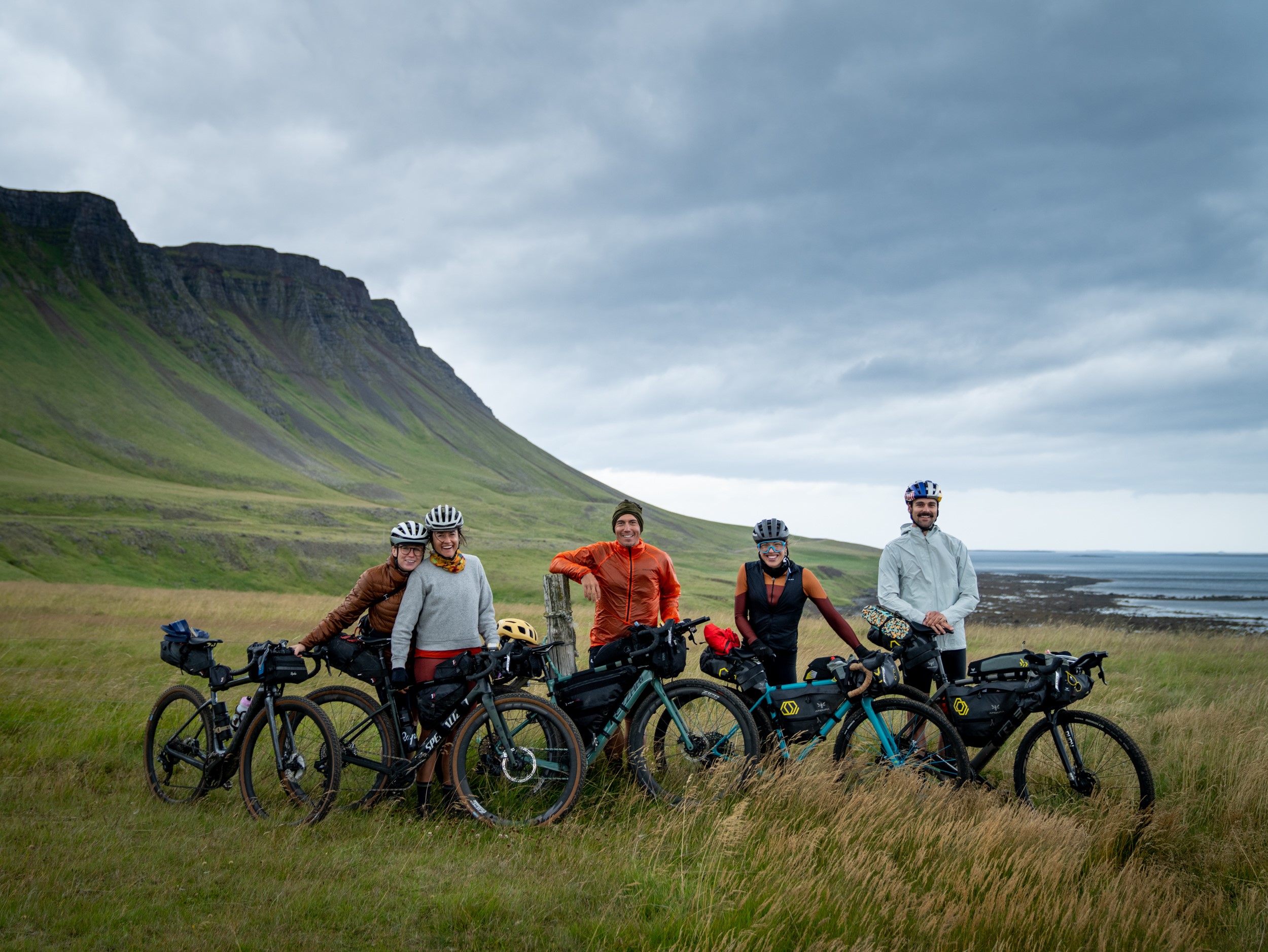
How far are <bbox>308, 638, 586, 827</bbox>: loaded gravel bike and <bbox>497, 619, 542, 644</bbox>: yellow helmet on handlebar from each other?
0.56 feet

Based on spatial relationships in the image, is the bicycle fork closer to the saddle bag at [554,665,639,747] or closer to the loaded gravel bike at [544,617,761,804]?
the loaded gravel bike at [544,617,761,804]

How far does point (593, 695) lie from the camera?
602 centimetres

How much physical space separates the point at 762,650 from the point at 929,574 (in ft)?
6.28

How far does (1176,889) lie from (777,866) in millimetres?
3029

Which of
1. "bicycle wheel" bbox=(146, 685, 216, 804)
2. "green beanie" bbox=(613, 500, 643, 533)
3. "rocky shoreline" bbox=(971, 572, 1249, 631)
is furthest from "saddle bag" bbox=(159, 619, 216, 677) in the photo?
"rocky shoreline" bbox=(971, 572, 1249, 631)

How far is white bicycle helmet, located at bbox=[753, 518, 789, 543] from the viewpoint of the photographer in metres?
6.59

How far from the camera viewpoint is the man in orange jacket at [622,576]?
22.6ft

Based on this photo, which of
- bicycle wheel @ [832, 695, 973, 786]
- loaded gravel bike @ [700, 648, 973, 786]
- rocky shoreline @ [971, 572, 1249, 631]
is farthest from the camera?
rocky shoreline @ [971, 572, 1249, 631]

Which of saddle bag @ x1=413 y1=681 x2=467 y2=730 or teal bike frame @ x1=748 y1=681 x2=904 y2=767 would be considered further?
saddle bag @ x1=413 y1=681 x2=467 y2=730

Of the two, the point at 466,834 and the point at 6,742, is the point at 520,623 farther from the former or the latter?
the point at 6,742

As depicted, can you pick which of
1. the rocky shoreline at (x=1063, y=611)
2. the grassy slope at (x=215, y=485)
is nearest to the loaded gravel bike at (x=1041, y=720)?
the rocky shoreline at (x=1063, y=611)

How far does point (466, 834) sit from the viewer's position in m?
5.42

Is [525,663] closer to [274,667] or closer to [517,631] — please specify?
[517,631]

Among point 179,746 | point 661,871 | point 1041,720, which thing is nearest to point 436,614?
point 179,746
